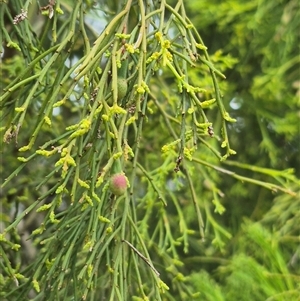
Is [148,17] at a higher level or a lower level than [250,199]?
higher

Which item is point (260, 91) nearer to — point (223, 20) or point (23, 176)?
point (223, 20)

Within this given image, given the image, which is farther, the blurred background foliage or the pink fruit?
the blurred background foliage

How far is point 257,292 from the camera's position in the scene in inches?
55.5

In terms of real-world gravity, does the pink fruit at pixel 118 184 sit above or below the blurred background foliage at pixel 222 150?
above

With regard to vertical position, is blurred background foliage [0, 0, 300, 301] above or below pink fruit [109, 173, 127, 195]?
below

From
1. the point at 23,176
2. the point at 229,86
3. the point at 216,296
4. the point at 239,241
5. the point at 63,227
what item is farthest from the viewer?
the point at 229,86

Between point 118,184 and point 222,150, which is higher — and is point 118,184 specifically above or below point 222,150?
above

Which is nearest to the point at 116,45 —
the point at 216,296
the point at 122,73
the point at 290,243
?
the point at 122,73

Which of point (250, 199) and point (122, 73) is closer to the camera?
point (122, 73)

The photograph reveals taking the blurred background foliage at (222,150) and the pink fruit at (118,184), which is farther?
the blurred background foliage at (222,150)

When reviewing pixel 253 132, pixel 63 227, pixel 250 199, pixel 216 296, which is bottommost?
pixel 250 199

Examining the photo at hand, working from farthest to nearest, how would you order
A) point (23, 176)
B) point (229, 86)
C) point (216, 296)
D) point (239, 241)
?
point (229, 86)
point (239, 241)
point (23, 176)
point (216, 296)

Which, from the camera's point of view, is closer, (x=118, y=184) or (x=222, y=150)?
(x=118, y=184)

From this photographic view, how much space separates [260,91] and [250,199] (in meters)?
0.47
